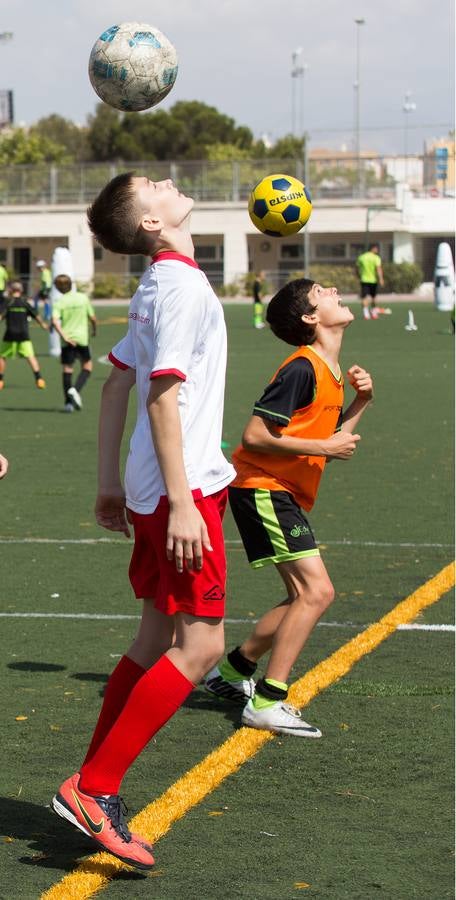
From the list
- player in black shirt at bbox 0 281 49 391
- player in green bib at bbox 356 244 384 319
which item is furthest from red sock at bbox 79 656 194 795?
player in green bib at bbox 356 244 384 319

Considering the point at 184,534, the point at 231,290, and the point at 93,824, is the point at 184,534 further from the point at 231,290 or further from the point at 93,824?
the point at 231,290

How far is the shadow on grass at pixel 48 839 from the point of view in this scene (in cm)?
439

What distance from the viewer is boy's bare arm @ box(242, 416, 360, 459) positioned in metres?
5.74

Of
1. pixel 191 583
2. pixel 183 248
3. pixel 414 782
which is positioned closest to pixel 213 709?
A: pixel 414 782

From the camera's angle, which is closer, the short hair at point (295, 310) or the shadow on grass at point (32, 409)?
the short hair at point (295, 310)

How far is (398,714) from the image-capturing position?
6.09 meters

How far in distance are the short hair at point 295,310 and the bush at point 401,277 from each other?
63693 mm

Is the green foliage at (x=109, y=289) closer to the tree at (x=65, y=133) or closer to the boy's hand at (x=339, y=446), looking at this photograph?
the tree at (x=65, y=133)

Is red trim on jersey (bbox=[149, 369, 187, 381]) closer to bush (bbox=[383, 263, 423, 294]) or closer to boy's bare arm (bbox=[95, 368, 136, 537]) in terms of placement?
boy's bare arm (bbox=[95, 368, 136, 537])

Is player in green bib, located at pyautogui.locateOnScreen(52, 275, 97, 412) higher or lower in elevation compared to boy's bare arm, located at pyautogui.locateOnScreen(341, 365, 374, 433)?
lower

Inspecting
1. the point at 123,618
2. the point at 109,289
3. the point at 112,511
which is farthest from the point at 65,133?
the point at 112,511

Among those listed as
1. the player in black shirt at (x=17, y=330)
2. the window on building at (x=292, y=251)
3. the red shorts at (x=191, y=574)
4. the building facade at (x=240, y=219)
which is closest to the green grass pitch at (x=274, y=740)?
the red shorts at (x=191, y=574)

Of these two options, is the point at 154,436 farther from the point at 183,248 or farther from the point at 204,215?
the point at 204,215

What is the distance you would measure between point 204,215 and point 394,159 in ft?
33.3
